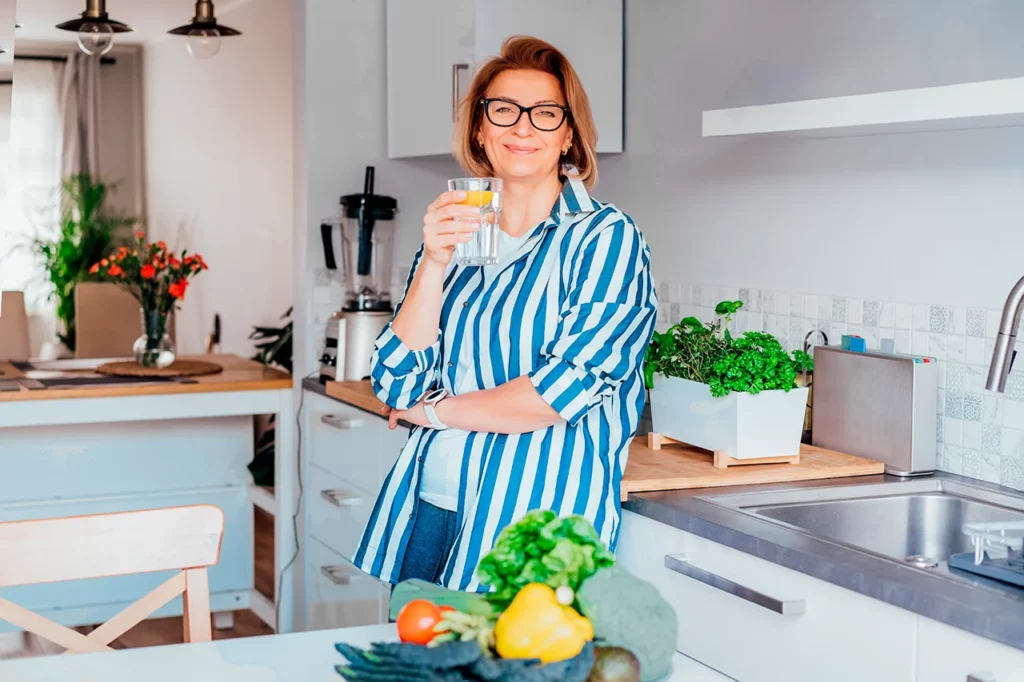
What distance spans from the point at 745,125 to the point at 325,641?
1.20 meters

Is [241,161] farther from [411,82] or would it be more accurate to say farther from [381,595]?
[381,595]

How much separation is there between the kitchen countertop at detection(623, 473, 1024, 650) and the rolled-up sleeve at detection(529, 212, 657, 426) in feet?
0.77

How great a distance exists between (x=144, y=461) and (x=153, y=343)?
0.41 metres

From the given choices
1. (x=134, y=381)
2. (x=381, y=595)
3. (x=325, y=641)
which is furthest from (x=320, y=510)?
(x=325, y=641)

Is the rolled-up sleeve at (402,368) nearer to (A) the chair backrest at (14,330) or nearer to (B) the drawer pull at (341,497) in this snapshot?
(B) the drawer pull at (341,497)

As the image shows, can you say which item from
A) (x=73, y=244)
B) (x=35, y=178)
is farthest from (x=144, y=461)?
(x=35, y=178)

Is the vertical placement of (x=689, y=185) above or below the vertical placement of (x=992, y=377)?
above

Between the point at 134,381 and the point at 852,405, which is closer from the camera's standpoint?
the point at 852,405

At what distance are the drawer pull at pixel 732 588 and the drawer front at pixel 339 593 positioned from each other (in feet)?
4.74

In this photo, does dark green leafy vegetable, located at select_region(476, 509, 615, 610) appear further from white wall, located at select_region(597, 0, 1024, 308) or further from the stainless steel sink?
white wall, located at select_region(597, 0, 1024, 308)

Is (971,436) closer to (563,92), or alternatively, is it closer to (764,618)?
(764,618)

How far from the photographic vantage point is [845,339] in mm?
2338

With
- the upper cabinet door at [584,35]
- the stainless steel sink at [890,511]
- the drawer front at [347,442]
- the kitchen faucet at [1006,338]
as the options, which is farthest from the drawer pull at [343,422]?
the kitchen faucet at [1006,338]

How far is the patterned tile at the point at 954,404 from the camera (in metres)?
2.16
